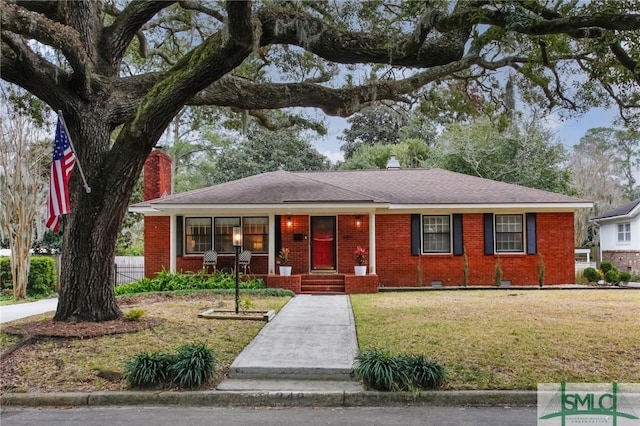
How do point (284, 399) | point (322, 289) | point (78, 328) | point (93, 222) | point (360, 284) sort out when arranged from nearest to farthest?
1. point (284, 399)
2. point (78, 328)
3. point (93, 222)
4. point (360, 284)
5. point (322, 289)

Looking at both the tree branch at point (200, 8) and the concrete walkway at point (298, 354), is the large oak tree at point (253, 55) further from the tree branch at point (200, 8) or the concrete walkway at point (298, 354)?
the concrete walkway at point (298, 354)

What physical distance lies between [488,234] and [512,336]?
8.81m

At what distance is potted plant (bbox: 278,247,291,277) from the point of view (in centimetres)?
1468

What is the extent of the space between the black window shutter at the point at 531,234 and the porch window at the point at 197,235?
10602 mm

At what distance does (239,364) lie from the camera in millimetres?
5965

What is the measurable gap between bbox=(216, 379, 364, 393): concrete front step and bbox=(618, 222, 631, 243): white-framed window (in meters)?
22.4

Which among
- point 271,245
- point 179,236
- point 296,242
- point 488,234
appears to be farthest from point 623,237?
point 179,236

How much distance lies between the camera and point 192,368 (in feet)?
17.6

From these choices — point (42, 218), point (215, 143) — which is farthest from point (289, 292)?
point (215, 143)

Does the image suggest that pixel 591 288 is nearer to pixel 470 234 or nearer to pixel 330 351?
pixel 470 234

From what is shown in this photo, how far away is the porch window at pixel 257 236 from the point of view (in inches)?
633

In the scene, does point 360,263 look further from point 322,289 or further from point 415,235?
point 415,235

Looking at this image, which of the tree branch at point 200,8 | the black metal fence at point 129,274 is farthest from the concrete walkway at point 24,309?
the tree branch at point 200,8

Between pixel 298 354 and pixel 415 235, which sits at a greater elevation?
pixel 415 235
